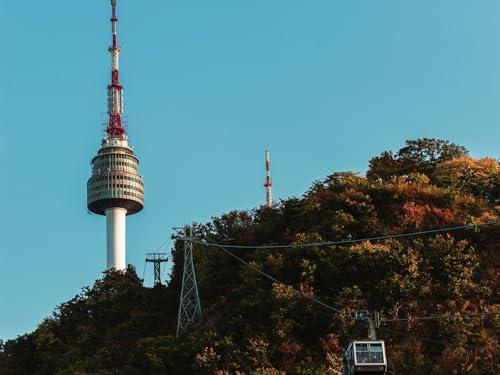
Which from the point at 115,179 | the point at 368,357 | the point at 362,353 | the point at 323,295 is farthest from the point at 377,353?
the point at 115,179

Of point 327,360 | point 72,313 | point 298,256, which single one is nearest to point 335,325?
point 327,360

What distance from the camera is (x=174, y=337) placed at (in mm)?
46000

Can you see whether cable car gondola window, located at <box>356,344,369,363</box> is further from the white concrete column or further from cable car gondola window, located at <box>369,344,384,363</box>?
the white concrete column

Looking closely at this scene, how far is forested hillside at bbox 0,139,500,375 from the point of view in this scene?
40000 millimetres

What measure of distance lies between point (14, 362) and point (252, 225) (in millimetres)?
17260

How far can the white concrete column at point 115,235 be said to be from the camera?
10119 cm

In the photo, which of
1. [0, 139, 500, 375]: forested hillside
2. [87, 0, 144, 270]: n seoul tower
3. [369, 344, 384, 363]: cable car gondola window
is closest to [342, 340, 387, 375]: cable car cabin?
[369, 344, 384, 363]: cable car gondola window

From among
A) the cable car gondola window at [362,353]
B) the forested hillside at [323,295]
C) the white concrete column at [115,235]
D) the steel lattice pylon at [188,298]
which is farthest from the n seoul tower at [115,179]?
the cable car gondola window at [362,353]

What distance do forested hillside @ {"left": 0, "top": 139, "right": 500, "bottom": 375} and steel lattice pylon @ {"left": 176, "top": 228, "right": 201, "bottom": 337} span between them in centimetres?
91

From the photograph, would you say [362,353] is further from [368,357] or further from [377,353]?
[377,353]

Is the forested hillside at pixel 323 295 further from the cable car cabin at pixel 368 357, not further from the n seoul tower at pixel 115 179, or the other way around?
the n seoul tower at pixel 115 179

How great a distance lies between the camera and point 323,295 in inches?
1759

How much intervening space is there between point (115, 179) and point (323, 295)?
60.5 meters

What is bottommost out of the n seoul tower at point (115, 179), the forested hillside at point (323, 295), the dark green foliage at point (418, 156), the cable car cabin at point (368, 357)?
the cable car cabin at point (368, 357)
